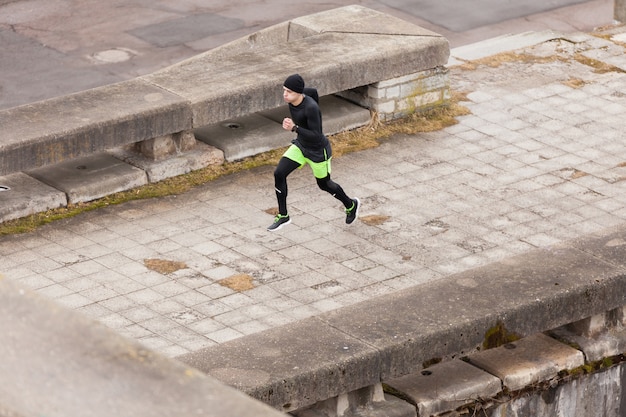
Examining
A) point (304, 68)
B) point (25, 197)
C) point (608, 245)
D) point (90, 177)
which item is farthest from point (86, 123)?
point (608, 245)

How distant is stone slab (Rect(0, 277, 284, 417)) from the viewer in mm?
5246

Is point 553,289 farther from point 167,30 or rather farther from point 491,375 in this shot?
point 167,30

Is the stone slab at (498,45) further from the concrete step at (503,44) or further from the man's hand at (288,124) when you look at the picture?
the man's hand at (288,124)

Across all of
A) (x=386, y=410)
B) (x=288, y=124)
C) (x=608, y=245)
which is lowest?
(x=288, y=124)

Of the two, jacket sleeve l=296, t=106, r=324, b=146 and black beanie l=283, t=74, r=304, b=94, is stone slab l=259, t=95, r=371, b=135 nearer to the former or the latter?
jacket sleeve l=296, t=106, r=324, b=146

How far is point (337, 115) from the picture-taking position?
14.3 metres

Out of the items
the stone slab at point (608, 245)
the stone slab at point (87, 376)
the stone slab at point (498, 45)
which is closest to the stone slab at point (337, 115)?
the stone slab at point (498, 45)

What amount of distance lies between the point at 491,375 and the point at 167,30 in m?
13.1

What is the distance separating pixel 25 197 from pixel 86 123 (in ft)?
2.66

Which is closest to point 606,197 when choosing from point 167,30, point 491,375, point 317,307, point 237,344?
point 317,307

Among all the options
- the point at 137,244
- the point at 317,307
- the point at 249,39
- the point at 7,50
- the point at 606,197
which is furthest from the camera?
the point at 7,50

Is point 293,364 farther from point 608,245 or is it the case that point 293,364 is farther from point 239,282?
point 239,282

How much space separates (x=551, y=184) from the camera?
1320cm

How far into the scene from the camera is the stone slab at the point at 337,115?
46.3ft
